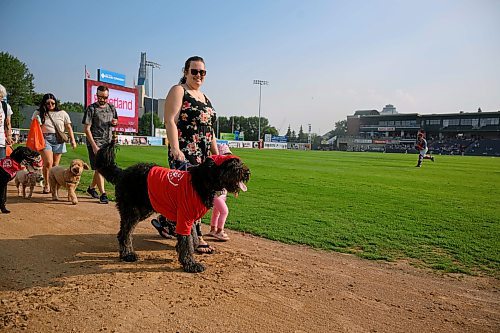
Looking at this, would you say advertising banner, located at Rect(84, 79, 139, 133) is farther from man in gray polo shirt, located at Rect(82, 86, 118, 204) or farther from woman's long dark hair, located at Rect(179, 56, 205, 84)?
woman's long dark hair, located at Rect(179, 56, 205, 84)

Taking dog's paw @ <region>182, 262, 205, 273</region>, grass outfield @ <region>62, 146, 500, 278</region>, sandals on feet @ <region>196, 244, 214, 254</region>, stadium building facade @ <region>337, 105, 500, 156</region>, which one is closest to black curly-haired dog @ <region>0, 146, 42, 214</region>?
grass outfield @ <region>62, 146, 500, 278</region>

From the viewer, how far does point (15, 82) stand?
59344mm

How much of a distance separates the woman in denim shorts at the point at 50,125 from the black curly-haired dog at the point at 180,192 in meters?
4.98

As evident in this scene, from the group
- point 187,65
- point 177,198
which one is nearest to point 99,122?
point 187,65

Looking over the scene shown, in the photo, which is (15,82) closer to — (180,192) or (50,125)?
(50,125)

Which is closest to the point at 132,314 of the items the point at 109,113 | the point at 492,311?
the point at 492,311

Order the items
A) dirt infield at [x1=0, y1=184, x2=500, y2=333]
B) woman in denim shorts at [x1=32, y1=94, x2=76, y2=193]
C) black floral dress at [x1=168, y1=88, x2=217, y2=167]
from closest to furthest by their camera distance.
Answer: dirt infield at [x1=0, y1=184, x2=500, y2=333] → black floral dress at [x1=168, y1=88, x2=217, y2=167] → woman in denim shorts at [x1=32, y1=94, x2=76, y2=193]

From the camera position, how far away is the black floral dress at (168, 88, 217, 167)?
16.4 feet

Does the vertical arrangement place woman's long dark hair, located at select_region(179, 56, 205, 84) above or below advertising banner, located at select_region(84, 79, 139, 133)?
below

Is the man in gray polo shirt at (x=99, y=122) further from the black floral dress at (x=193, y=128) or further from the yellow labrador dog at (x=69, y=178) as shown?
the black floral dress at (x=193, y=128)

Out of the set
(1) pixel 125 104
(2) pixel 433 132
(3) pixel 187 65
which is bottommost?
(3) pixel 187 65

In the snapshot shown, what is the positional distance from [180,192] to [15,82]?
6958 cm

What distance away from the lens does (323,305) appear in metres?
3.41

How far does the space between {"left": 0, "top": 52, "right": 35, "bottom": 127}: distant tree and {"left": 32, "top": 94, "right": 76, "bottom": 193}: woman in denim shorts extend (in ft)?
195
